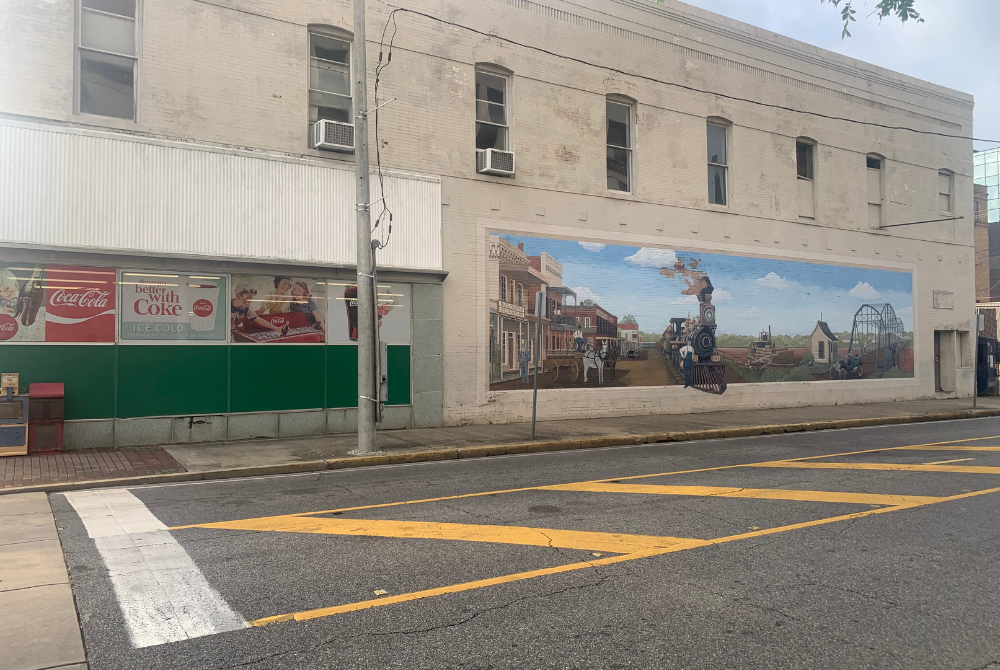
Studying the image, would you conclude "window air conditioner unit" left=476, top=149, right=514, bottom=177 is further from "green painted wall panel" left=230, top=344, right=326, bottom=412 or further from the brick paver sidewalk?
the brick paver sidewalk

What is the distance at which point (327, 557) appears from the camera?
598 cm

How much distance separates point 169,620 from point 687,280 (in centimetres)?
1660

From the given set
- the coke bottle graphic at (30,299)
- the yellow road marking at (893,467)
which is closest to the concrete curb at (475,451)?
the yellow road marking at (893,467)

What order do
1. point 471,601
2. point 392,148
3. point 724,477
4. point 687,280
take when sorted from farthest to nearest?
point 687,280 → point 392,148 → point 724,477 → point 471,601

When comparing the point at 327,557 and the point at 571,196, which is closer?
the point at 327,557

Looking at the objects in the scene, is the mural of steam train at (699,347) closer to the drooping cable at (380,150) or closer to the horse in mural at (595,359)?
the horse in mural at (595,359)

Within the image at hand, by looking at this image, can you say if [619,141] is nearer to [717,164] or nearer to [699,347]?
[717,164]

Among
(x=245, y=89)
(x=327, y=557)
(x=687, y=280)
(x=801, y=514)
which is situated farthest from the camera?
(x=687, y=280)

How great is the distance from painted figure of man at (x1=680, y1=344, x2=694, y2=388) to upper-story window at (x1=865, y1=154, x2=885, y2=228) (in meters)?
8.48

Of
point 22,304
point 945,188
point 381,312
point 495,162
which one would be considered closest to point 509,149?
point 495,162

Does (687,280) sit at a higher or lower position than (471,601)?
higher

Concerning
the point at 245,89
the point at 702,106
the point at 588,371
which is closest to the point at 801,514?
the point at 588,371

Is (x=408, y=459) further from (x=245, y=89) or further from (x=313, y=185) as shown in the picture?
(x=245, y=89)

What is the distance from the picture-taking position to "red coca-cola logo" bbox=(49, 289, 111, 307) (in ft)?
39.2
